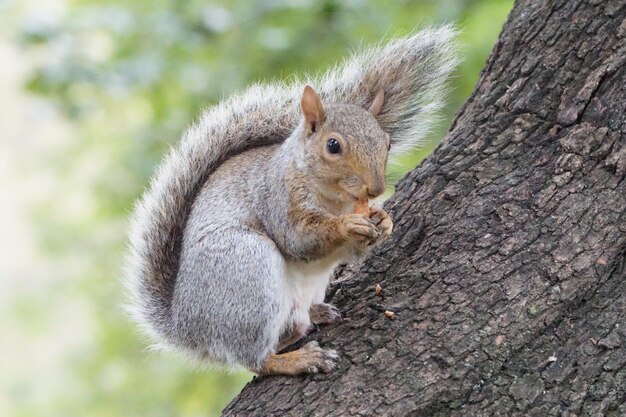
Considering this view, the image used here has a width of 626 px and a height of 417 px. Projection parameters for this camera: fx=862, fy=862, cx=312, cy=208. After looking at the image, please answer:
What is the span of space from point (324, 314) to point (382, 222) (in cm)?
35

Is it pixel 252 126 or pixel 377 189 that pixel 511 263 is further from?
pixel 252 126

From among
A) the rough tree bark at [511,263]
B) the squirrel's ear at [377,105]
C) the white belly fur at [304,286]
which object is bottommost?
the rough tree bark at [511,263]

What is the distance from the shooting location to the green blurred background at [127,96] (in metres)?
4.21

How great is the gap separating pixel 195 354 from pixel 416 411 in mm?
982

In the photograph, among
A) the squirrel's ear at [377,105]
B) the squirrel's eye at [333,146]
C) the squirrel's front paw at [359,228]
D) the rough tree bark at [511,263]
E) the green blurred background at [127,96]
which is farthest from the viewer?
the green blurred background at [127,96]

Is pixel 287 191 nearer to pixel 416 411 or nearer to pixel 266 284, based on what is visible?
pixel 266 284

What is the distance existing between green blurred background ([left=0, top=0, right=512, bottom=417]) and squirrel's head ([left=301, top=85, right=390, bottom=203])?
81 centimetres

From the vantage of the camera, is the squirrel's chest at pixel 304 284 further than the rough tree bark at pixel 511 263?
Yes

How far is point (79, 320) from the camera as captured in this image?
7.91 meters

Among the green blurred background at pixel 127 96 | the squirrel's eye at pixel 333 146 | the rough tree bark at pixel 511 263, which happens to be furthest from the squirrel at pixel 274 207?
the green blurred background at pixel 127 96

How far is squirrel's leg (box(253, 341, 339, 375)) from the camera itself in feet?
7.89

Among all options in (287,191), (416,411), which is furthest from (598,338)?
(287,191)

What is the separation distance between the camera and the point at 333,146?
105 inches

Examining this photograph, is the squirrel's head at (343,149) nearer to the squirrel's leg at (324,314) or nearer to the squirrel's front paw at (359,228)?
the squirrel's front paw at (359,228)
